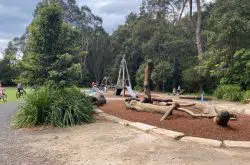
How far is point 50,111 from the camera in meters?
7.17

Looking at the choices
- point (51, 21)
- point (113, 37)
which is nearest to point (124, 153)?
point (51, 21)

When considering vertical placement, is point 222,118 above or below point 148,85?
below

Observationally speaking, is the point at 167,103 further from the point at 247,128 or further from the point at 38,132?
the point at 38,132

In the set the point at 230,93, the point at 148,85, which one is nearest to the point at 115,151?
the point at 148,85

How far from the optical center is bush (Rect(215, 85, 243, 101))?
16525mm

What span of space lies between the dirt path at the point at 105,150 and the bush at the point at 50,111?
77cm

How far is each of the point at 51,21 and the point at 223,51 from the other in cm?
1274

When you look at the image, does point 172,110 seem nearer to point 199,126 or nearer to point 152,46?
point 199,126

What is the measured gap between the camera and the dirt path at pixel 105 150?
4.23 meters

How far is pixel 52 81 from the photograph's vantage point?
823 cm

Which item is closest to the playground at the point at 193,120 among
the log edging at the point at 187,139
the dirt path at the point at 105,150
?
the log edging at the point at 187,139

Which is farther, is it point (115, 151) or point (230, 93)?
point (230, 93)

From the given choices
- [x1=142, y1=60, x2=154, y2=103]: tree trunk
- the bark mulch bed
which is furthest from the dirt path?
[x1=142, y1=60, x2=154, y2=103]: tree trunk

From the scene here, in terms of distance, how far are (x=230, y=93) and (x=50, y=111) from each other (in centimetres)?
1268
